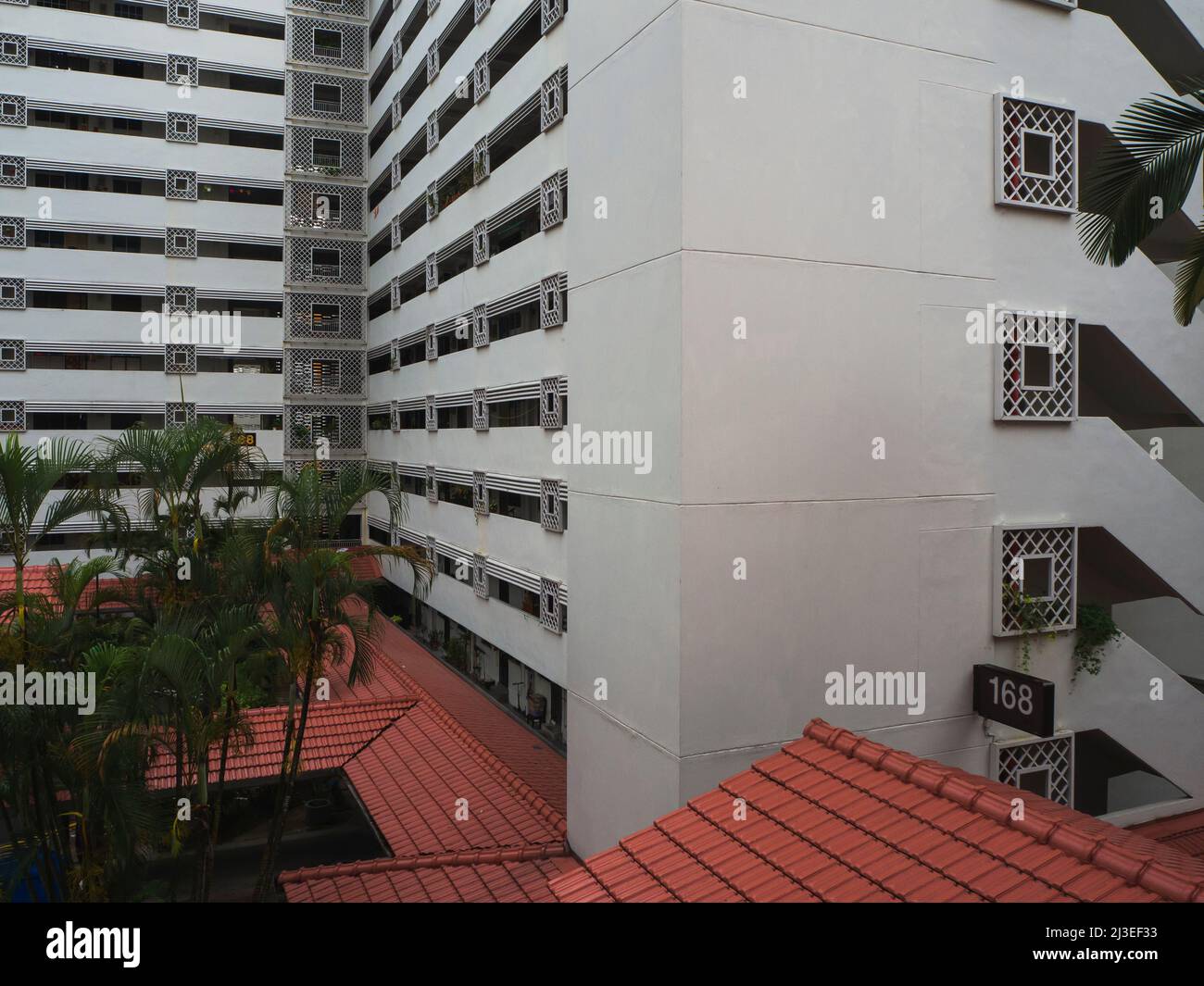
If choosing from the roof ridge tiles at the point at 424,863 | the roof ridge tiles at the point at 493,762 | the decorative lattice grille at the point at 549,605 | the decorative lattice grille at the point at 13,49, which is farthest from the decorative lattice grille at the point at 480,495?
the decorative lattice grille at the point at 13,49

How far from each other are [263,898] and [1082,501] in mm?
12255

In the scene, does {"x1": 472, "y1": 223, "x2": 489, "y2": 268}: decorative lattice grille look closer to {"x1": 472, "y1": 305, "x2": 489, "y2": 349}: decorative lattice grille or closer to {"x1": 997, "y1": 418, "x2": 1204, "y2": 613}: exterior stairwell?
{"x1": 472, "y1": 305, "x2": 489, "y2": 349}: decorative lattice grille

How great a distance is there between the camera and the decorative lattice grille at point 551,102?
18.2 metres

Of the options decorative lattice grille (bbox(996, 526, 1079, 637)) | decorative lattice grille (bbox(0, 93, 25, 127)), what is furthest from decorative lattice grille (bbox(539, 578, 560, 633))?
decorative lattice grille (bbox(0, 93, 25, 127))

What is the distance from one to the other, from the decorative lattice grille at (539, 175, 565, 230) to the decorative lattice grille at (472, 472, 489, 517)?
6.97m

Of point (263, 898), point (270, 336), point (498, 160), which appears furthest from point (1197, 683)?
point (270, 336)

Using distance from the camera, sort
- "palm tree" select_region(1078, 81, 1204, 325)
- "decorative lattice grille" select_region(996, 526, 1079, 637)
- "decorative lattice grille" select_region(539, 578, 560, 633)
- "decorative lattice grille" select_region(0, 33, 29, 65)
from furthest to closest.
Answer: "decorative lattice grille" select_region(0, 33, 29, 65), "decorative lattice grille" select_region(539, 578, 560, 633), "decorative lattice grille" select_region(996, 526, 1079, 637), "palm tree" select_region(1078, 81, 1204, 325)

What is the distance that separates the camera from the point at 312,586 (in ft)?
38.3

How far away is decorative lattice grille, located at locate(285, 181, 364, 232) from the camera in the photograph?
37438 millimetres

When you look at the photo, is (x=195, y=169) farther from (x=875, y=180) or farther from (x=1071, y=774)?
(x=1071, y=774)

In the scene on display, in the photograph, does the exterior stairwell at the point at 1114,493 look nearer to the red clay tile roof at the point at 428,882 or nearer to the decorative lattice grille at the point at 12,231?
the red clay tile roof at the point at 428,882

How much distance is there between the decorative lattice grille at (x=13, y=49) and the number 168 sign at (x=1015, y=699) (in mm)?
39884

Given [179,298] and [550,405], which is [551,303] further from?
[179,298]
